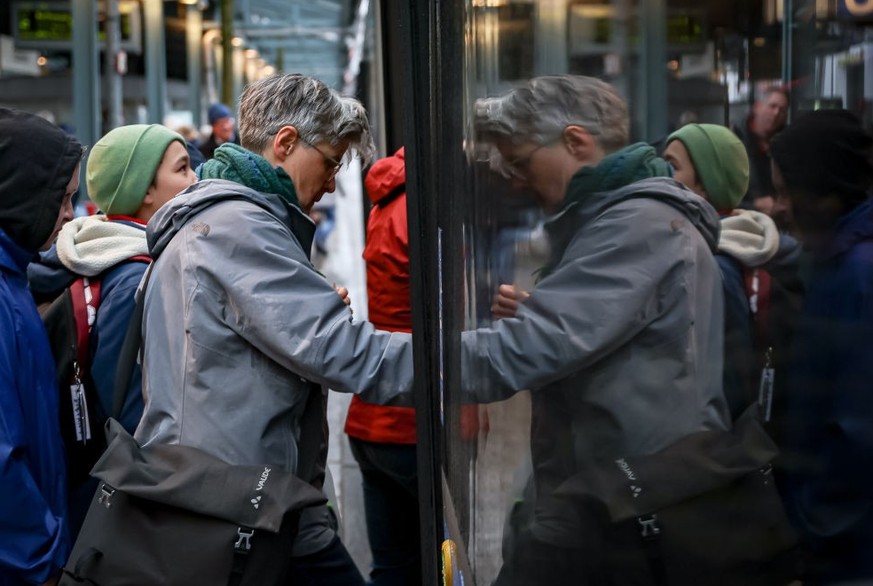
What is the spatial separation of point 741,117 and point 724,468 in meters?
0.26

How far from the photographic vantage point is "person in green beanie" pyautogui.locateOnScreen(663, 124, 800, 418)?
0.78 metres

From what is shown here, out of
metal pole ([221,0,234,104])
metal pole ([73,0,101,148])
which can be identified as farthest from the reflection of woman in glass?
metal pole ([221,0,234,104])

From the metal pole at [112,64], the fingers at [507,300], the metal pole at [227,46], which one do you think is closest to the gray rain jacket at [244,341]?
the fingers at [507,300]

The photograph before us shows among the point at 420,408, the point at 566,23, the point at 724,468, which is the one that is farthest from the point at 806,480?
the point at 420,408

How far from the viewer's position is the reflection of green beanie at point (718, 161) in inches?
31.7

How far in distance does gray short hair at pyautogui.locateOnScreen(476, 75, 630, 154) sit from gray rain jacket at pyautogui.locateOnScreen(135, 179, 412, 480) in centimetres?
92

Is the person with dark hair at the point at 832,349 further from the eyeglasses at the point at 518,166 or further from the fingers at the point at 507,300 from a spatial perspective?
the fingers at the point at 507,300

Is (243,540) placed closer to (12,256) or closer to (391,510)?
(12,256)

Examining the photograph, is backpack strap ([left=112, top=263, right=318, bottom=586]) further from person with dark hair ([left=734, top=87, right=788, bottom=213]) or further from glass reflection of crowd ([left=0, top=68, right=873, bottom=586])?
person with dark hair ([left=734, top=87, right=788, bottom=213])

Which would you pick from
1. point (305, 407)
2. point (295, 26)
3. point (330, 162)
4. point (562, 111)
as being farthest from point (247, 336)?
point (295, 26)

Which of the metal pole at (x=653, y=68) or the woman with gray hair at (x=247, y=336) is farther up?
the metal pole at (x=653, y=68)

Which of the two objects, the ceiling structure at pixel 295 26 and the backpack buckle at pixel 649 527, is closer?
the backpack buckle at pixel 649 527

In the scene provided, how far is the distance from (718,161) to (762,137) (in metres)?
0.08

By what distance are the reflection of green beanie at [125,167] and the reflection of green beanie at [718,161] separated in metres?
2.58
